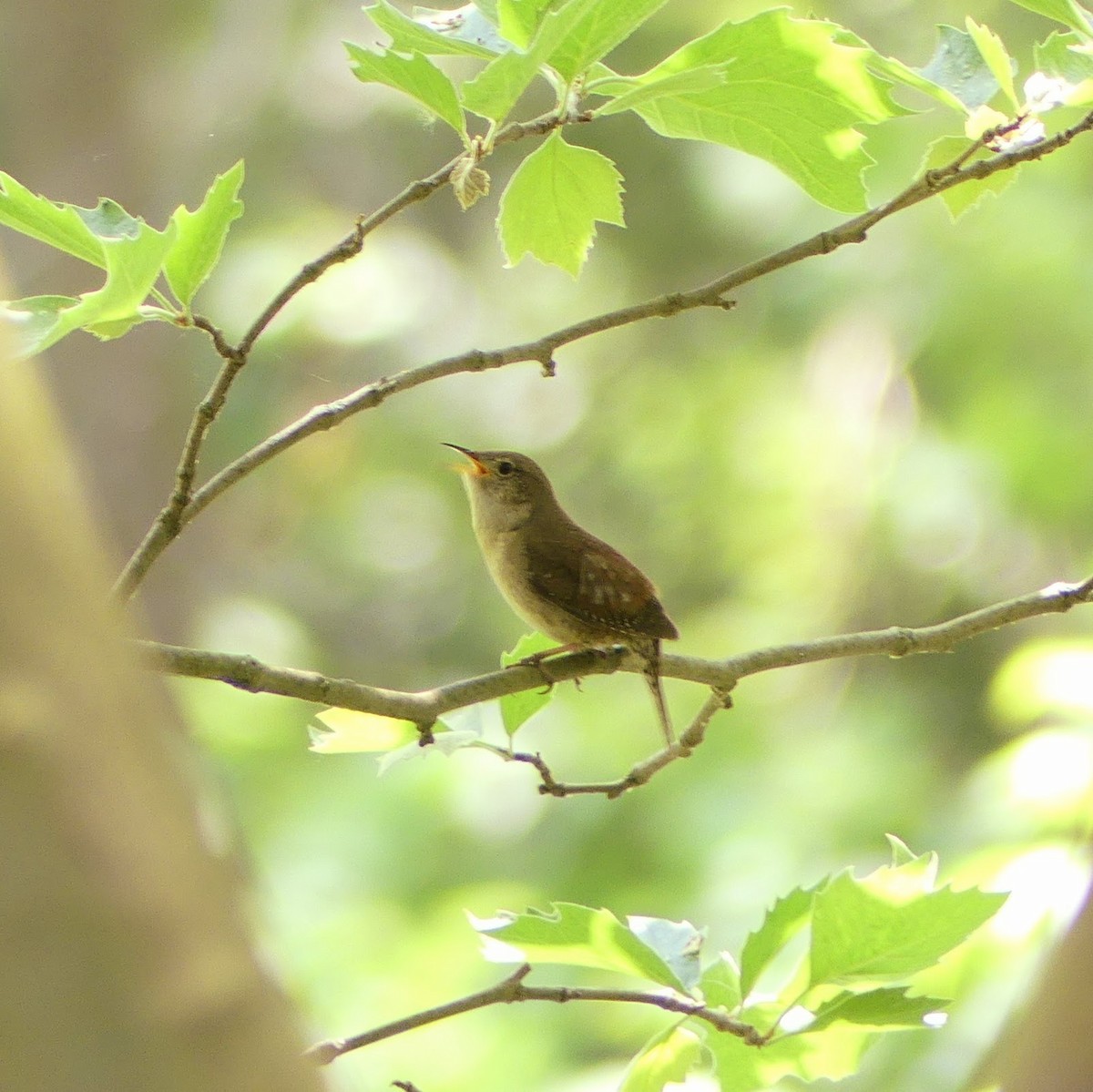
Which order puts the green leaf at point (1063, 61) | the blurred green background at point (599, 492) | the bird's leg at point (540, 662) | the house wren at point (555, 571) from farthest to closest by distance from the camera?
the blurred green background at point (599, 492) → the house wren at point (555, 571) → the bird's leg at point (540, 662) → the green leaf at point (1063, 61)

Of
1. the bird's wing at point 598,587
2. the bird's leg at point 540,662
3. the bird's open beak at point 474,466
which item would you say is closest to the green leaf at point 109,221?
the bird's leg at point 540,662

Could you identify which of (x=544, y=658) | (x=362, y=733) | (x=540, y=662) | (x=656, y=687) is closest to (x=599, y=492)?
(x=656, y=687)

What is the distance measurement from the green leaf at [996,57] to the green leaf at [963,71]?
25mm

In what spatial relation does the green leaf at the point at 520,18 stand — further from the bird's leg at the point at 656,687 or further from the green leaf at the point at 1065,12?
the bird's leg at the point at 656,687

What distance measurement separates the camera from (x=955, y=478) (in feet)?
24.2

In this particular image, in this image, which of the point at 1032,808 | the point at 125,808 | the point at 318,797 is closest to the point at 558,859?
the point at 318,797

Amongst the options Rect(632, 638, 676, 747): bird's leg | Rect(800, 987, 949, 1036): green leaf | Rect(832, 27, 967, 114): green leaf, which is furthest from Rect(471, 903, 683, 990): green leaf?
Rect(632, 638, 676, 747): bird's leg

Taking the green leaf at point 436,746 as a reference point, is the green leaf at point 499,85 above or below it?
above

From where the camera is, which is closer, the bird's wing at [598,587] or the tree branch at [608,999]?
the tree branch at [608,999]

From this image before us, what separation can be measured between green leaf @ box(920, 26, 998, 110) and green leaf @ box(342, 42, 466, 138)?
626mm

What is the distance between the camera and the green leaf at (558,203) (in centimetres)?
187

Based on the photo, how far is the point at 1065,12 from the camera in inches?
68.7

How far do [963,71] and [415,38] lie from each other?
0.73 m

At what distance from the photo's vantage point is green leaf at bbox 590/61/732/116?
1.58m
